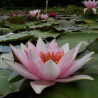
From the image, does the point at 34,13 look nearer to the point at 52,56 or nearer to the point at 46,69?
the point at 52,56

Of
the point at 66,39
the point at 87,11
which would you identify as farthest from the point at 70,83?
the point at 87,11

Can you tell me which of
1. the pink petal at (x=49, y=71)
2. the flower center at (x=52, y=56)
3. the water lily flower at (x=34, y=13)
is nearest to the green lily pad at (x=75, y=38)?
the flower center at (x=52, y=56)

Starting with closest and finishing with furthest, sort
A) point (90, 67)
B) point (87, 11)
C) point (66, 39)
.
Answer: point (90, 67)
point (66, 39)
point (87, 11)

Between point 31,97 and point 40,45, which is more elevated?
point 40,45

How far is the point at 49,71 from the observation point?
592 millimetres

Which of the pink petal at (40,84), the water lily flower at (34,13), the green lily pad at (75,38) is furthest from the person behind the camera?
the water lily flower at (34,13)

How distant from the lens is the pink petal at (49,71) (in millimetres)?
575

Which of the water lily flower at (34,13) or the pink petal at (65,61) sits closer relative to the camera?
the pink petal at (65,61)

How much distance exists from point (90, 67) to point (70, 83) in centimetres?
14

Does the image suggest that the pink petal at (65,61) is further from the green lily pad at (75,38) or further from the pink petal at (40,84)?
the green lily pad at (75,38)

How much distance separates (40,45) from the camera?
2.56ft

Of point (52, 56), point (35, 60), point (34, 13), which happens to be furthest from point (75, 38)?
point (34, 13)

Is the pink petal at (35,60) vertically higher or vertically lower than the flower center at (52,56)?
higher

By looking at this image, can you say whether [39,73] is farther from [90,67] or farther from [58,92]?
[90,67]
